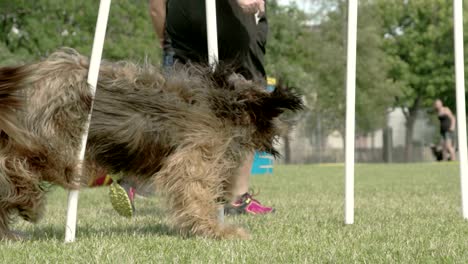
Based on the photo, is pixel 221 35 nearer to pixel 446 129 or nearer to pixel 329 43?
pixel 446 129

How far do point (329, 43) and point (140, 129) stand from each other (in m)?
32.3

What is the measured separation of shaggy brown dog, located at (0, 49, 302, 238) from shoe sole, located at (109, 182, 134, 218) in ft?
4.47

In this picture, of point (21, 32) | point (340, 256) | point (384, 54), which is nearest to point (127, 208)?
point (340, 256)

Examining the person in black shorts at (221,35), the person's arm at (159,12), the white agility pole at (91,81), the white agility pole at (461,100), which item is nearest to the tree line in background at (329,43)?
the person's arm at (159,12)

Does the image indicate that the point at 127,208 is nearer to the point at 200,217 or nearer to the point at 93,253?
the point at 200,217

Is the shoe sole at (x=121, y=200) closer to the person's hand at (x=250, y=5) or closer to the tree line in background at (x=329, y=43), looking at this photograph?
the person's hand at (x=250, y=5)

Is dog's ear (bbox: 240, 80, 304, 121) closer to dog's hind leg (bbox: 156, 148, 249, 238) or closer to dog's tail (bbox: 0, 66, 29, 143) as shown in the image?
dog's hind leg (bbox: 156, 148, 249, 238)

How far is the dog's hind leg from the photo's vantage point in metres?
4.52

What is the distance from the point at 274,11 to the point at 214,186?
1246 inches

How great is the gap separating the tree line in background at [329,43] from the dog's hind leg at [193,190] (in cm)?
1808

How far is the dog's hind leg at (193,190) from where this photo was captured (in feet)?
14.8

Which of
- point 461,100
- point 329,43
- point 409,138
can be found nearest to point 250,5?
point 461,100

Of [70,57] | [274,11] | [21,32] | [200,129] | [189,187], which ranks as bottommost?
[189,187]

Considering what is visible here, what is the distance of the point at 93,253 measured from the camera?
12.8 feet
